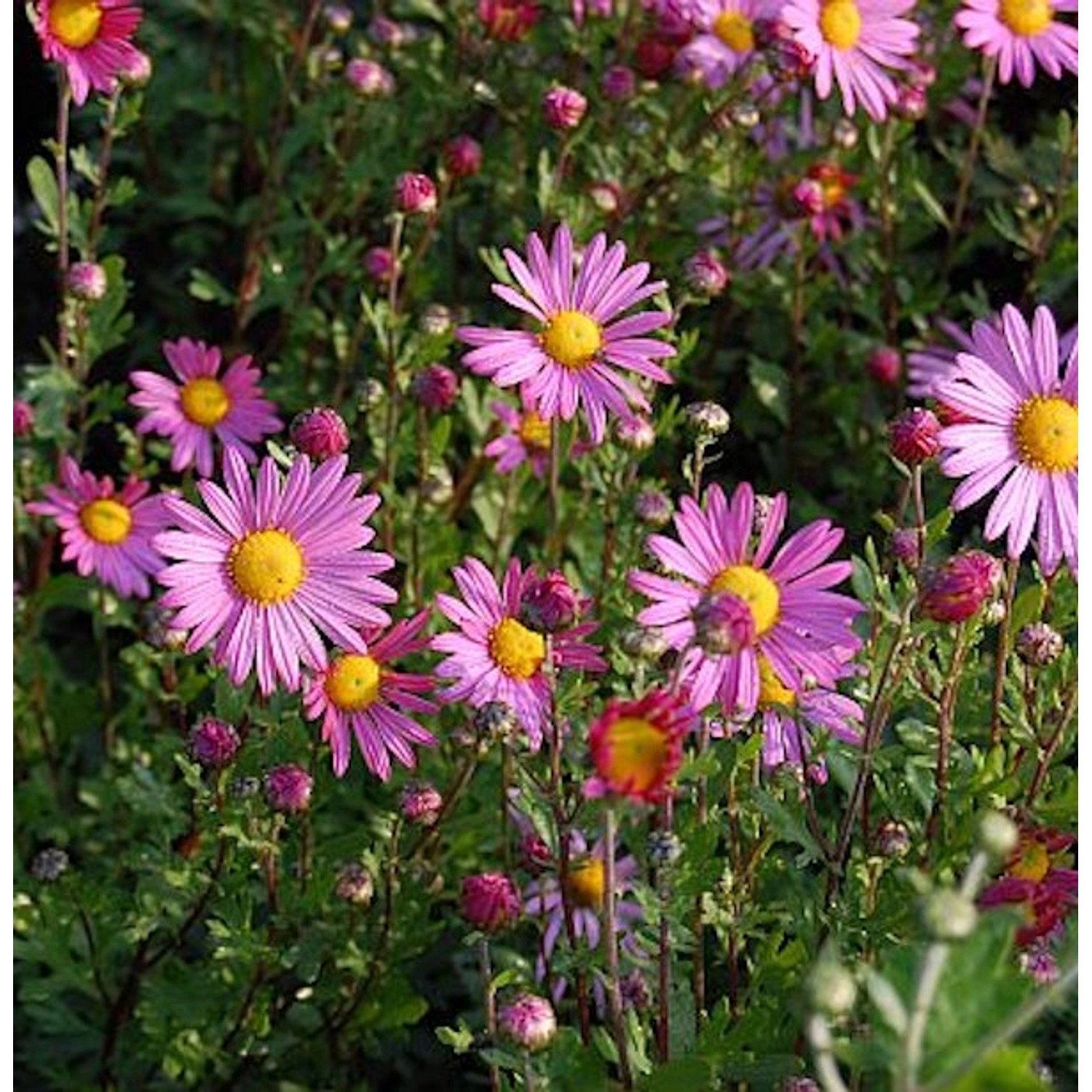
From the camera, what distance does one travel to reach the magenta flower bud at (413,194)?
2471 millimetres

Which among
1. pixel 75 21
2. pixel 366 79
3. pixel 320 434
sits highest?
pixel 366 79

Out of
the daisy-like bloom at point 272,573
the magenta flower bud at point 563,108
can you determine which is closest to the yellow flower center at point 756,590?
the daisy-like bloom at point 272,573

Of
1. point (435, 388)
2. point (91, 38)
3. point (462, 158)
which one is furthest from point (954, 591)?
point (91, 38)

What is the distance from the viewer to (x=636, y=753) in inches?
62.1

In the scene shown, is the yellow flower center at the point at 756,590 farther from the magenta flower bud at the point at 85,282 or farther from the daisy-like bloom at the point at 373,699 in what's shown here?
the magenta flower bud at the point at 85,282

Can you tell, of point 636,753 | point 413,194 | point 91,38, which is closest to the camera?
point 636,753

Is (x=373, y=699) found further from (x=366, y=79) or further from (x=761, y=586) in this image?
(x=366, y=79)

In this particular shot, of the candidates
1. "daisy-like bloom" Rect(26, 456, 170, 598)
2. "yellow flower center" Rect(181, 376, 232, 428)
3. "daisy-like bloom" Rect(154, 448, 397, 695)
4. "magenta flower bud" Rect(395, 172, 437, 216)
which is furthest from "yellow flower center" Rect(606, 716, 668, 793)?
"yellow flower center" Rect(181, 376, 232, 428)

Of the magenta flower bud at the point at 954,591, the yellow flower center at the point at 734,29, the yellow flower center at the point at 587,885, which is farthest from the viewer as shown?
the yellow flower center at the point at 734,29

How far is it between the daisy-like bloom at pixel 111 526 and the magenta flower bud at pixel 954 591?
4.31 ft

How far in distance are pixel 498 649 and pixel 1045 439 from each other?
0.65 m

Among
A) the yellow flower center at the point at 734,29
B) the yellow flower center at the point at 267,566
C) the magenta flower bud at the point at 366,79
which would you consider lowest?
the yellow flower center at the point at 267,566

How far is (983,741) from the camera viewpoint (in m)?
2.53

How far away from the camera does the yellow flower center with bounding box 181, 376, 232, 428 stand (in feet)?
9.38
